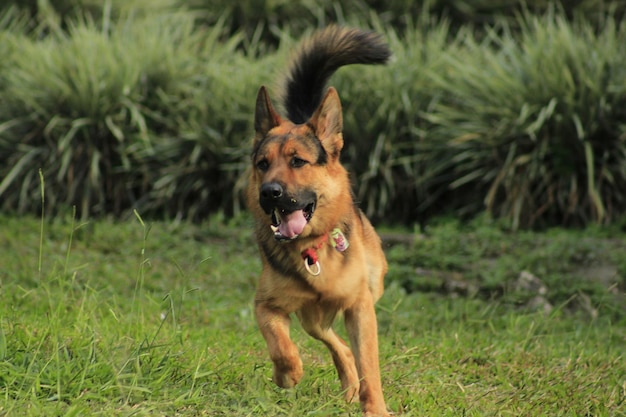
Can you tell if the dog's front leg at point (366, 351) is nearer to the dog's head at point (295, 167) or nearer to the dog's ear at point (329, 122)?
the dog's head at point (295, 167)

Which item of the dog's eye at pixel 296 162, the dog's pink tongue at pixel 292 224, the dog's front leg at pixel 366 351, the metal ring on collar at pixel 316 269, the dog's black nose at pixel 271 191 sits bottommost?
the dog's front leg at pixel 366 351

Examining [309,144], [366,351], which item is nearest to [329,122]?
[309,144]

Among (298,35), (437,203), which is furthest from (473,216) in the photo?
(298,35)

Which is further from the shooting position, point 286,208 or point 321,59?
point 321,59

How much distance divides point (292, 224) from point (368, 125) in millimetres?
5132

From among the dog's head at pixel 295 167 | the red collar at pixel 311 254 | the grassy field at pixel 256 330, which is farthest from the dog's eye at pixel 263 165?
the grassy field at pixel 256 330

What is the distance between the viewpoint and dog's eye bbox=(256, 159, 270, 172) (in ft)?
13.5

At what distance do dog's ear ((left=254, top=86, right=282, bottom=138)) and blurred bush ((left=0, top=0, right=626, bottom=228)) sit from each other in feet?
12.7

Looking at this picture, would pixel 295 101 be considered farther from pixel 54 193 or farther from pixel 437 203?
pixel 54 193

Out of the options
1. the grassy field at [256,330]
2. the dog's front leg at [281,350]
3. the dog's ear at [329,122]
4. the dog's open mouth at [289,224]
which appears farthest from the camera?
the dog's ear at [329,122]

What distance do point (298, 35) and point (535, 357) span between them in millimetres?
7392

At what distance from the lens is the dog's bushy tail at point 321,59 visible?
16.1ft

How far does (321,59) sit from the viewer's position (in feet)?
16.4

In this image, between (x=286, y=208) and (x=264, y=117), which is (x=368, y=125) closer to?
(x=264, y=117)
